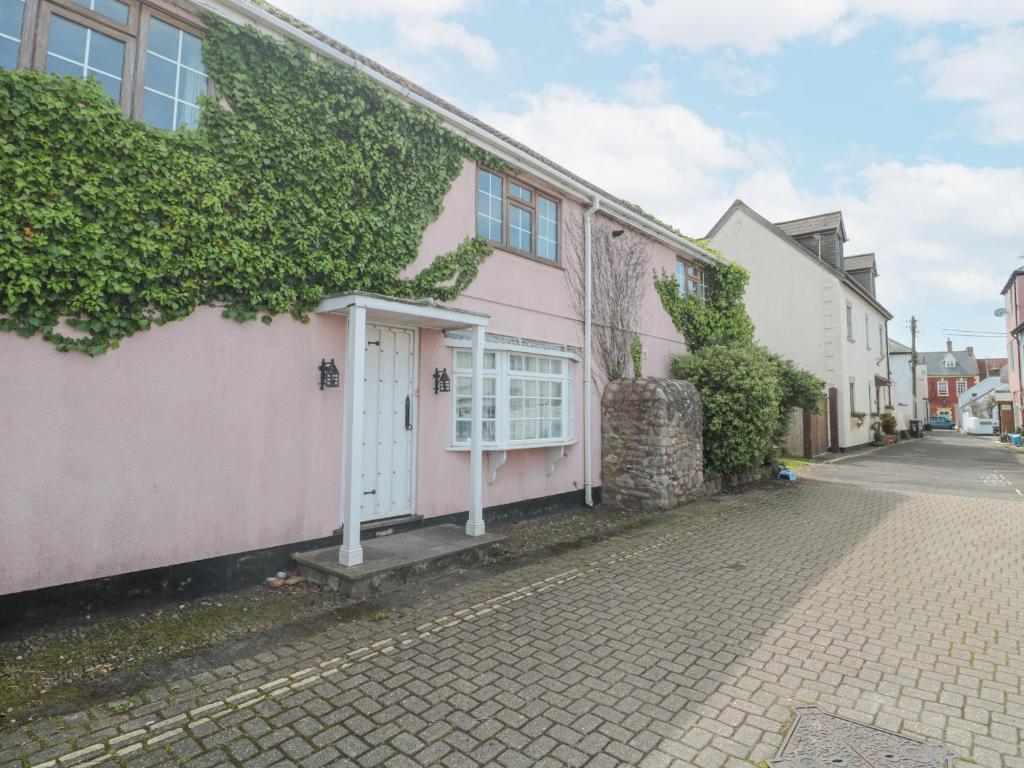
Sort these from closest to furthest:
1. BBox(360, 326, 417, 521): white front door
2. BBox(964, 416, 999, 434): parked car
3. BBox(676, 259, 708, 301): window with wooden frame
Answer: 1. BBox(360, 326, 417, 521): white front door
2. BBox(676, 259, 708, 301): window with wooden frame
3. BBox(964, 416, 999, 434): parked car

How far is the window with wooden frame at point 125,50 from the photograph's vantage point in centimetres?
448

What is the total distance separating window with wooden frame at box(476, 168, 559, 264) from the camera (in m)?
8.35

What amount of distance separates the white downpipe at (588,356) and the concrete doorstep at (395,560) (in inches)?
135

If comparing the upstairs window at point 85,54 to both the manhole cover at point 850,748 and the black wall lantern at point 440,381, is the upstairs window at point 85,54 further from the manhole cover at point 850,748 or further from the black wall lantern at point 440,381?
the manhole cover at point 850,748

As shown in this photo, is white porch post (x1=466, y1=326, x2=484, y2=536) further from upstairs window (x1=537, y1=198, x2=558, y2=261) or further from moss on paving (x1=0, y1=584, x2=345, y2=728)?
upstairs window (x1=537, y1=198, x2=558, y2=261)

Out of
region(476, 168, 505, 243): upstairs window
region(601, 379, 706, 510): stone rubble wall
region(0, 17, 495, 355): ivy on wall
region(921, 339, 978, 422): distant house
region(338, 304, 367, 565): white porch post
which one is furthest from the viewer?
region(921, 339, 978, 422): distant house

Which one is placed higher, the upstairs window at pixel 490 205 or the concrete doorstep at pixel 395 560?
the upstairs window at pixel 490 205

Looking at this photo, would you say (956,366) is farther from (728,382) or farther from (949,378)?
(728,382)

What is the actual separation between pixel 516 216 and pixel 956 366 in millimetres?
77309

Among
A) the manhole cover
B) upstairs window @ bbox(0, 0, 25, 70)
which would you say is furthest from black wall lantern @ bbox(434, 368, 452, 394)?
the manhole cover

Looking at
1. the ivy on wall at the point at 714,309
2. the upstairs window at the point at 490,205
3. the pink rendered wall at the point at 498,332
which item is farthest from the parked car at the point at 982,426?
the upstairs window at the point at 490,205

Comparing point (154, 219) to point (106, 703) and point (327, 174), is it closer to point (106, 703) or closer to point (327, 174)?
point (327, 174)

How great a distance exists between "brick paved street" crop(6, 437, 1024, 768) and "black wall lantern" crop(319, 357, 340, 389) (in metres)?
2.64

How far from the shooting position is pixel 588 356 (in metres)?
10.1
